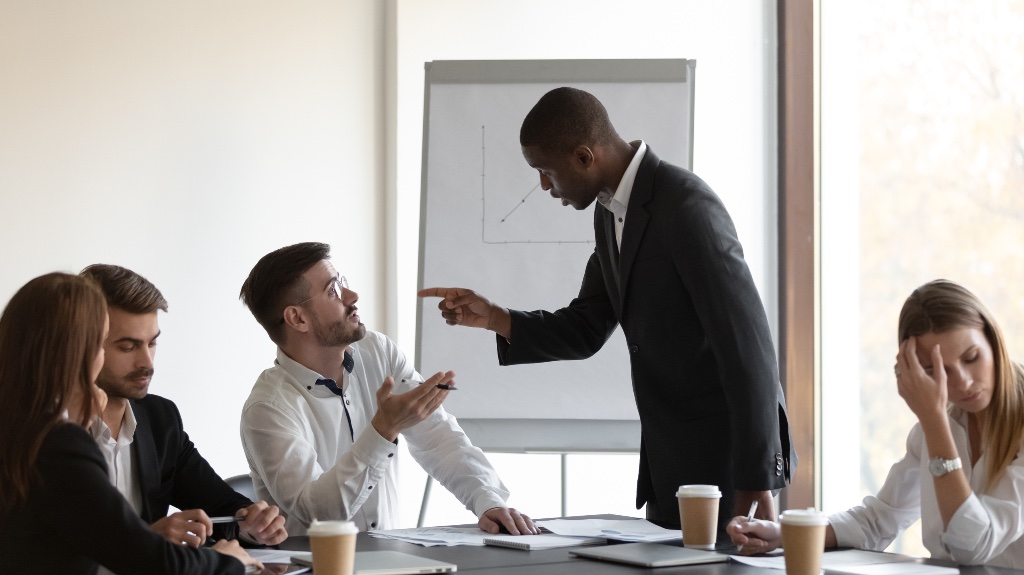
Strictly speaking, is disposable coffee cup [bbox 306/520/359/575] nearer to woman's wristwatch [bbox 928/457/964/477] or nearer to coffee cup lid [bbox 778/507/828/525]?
coffee cup lid [bbox 778/507/828/525]

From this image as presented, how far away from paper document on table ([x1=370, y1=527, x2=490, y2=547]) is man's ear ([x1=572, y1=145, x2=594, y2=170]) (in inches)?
33.4

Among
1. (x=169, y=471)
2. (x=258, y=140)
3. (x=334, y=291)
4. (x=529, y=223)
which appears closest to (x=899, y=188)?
(x=529, y=223)

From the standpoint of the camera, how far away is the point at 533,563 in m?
1.76

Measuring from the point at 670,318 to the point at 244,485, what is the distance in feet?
3.69

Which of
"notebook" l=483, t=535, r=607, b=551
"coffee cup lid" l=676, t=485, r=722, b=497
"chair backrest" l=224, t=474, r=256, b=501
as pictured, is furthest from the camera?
"chair backrest" l=224, t=474, r=256, b=501

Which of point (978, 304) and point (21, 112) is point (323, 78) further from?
point (978, 304)

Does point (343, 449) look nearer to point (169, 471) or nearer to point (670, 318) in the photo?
point (169, 471)

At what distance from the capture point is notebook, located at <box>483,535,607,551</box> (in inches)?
76.0

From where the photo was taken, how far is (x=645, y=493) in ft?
7.82

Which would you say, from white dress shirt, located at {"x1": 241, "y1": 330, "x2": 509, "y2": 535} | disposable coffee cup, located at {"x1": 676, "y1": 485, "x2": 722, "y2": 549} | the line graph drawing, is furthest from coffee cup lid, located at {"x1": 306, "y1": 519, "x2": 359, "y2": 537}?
the line graph drawing

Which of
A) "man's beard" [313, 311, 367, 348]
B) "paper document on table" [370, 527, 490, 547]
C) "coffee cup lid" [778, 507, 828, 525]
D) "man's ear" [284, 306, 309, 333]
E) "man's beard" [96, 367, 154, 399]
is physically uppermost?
"man's ear" [284, 306, 309, 333]

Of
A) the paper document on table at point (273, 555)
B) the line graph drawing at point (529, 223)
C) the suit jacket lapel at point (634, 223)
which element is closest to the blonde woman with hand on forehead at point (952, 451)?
A: the suit jacket lapel at point (634, 223)

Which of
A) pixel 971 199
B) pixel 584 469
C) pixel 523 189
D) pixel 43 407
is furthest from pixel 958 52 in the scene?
pixel 43 407

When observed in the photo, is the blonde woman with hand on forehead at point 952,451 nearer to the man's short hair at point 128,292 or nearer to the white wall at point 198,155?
the man's short hair at point 128,292
